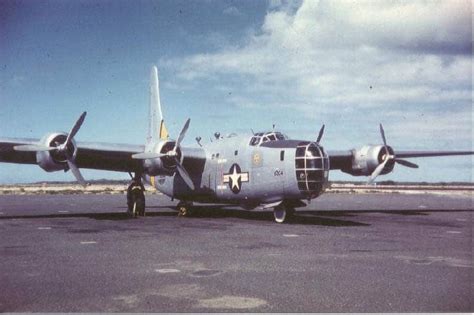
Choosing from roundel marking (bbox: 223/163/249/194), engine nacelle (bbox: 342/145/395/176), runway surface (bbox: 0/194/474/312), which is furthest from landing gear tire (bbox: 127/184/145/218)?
engine nacelle (bbox: 342/145/395/176)

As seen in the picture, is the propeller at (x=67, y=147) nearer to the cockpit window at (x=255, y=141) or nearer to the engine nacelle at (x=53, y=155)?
the engine nacelle at (x=53, y=155)

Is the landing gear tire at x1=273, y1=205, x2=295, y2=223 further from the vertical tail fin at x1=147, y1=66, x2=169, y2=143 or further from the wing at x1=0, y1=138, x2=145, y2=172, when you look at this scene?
the vertical tail fin at x1=147, y1=66, x2=169, y2=143

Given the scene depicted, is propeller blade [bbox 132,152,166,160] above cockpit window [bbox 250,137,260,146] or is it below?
below

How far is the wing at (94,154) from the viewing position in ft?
68.7

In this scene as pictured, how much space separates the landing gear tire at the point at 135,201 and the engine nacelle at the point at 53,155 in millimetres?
4817

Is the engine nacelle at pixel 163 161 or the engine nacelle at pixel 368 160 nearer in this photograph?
the engine nacelle at pixel 163 161

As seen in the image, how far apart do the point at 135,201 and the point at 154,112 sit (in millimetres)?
9267

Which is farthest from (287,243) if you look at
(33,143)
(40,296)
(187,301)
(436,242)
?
(33,143)

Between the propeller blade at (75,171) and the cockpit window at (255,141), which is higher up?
the cockpit window at (255,141)

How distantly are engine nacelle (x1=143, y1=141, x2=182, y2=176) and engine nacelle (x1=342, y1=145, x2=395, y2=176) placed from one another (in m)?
10.9

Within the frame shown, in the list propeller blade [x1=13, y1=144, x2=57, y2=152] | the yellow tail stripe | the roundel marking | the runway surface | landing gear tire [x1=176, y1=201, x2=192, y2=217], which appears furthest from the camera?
the yellow tail stripe

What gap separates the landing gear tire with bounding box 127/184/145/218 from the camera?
2509 centimetres

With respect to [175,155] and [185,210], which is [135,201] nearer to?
[185,210]

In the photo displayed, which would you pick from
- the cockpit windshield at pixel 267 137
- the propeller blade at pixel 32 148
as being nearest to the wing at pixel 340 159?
the cockpit windshield at pixel 267 137
